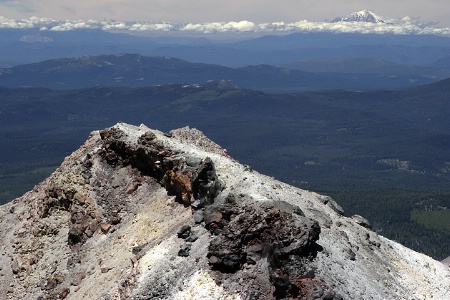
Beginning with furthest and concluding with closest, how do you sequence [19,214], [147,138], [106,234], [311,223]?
1. [19,214]
2. [147,138]
3. [106,234]
4. [311,223]

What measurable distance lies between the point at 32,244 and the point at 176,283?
86.4 ft

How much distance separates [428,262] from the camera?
183 feet

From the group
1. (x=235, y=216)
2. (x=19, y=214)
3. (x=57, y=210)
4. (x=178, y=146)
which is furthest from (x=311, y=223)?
(x=19, y=214)

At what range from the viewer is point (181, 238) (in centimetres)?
4344

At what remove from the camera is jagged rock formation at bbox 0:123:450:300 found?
3741 centimetres

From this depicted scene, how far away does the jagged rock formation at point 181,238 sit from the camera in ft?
123

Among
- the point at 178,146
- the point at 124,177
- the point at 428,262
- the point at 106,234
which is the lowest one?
the point at 428,262

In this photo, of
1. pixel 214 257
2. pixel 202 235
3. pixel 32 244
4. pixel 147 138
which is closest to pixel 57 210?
pixel 32 244

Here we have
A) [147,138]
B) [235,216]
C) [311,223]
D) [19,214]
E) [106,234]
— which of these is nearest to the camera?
[311,223]

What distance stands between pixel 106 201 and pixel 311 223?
2712cm

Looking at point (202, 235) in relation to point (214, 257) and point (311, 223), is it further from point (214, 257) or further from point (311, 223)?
point (311, 223)

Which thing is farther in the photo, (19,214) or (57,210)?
(19,214)

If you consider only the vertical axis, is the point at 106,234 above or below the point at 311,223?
below

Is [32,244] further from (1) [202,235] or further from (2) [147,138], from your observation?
(1) [202,235]
